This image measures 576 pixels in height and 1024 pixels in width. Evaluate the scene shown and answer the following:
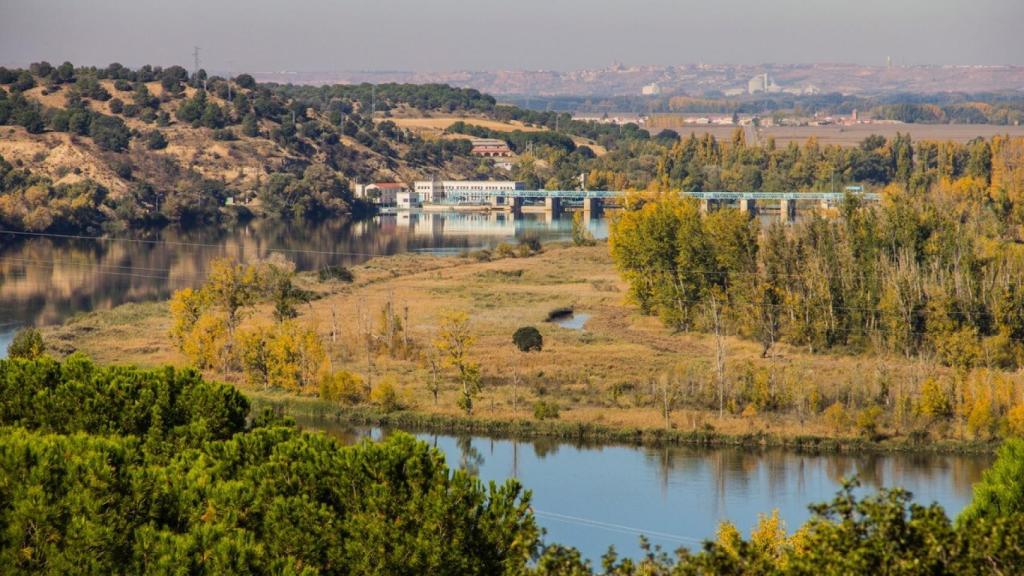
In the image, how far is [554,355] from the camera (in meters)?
24.6

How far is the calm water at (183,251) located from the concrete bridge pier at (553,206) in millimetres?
1079

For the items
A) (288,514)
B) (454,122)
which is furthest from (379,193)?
(288,514)

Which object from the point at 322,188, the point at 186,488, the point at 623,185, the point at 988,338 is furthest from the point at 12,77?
the point at 186,488

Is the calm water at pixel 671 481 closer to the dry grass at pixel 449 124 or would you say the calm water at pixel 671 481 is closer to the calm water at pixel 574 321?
the calm water at pixel 574 321

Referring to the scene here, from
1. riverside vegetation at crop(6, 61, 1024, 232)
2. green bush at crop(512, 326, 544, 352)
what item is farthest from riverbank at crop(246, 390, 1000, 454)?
riverside vegetation at crop(6, 61, 1024, 232)

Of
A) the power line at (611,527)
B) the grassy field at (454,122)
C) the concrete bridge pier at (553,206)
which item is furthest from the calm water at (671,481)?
the grassy field at (454,122)

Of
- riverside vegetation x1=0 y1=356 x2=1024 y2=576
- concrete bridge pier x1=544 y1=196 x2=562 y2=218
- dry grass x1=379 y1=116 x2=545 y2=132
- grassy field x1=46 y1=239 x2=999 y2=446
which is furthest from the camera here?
dry grass x1=379 y1=116 x2=545 y2=132

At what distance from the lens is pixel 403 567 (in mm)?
10805

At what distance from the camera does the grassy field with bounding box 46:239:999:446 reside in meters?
20.6

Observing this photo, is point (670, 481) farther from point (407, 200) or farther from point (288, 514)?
point (407, 200)

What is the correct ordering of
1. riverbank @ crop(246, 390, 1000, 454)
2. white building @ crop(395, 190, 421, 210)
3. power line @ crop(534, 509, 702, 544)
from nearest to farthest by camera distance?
power line @ crop(534, 509, 702, 544)
riverbank @ crop(246, 390, 1000, 454)
white building @ crop(395, 190, 421, 210)

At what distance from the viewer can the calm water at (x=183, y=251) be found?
111 ft

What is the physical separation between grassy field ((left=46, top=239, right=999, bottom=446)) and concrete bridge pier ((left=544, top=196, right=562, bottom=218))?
2894 cm

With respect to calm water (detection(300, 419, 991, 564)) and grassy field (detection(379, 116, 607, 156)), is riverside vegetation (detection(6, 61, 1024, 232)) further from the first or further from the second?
calm water (detection(300, 419, 991, 564))
